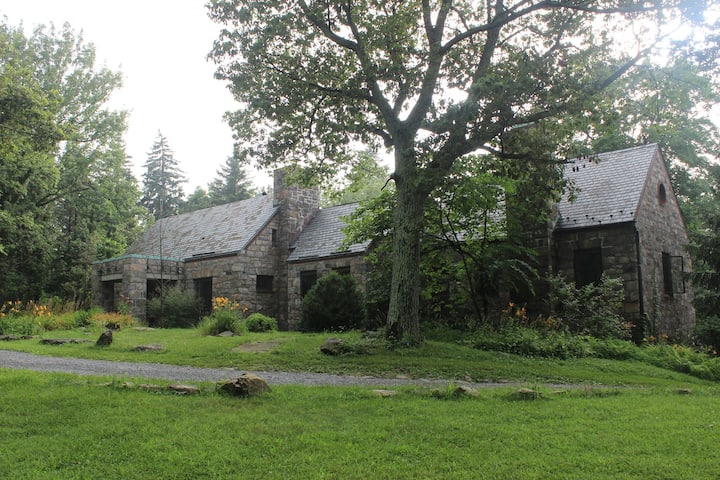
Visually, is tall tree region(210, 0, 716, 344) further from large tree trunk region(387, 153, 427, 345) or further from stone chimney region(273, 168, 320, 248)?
stone chimney region(273, 168, 320, 248)

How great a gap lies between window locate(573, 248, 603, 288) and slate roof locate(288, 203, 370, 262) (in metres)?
7.85

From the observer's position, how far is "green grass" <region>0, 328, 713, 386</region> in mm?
10477

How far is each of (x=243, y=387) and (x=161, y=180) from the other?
48544mm

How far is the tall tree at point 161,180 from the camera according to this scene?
5288 centimetres

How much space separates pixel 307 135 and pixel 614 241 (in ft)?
32.2

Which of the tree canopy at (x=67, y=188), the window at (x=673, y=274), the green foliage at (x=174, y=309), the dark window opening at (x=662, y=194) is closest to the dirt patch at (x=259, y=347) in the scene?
the green foliage at (x=174, y=309)

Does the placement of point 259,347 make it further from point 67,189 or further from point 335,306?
point 67,189

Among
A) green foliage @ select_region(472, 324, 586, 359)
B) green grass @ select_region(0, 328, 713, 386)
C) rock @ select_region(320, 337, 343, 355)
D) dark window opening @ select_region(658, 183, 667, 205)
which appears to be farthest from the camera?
dark window opening @ select_region(658, 183, 667, 205)

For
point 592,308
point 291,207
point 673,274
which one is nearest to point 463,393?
point 592,308

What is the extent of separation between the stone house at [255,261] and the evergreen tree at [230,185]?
23566 mm

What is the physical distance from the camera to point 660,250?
18922 mm

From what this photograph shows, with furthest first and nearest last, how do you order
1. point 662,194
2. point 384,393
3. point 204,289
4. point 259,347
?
1. point 204,289
2. point 662,194
3. point 259,347
4. point 384,393

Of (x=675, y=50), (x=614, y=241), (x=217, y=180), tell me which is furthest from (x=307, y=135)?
(x=217, y=180)

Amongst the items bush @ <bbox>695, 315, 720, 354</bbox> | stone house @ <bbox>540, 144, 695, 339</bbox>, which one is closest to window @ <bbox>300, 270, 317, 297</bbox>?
stone house @ <bbox>540, 144, 695, 339</bbox>
